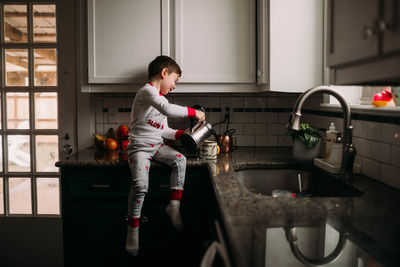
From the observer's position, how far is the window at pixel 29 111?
257 cm

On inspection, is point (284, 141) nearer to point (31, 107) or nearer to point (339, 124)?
point (339, 124)

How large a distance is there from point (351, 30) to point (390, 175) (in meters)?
0.70

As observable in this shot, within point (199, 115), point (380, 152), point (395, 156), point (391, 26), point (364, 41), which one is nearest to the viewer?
point (391, 26)

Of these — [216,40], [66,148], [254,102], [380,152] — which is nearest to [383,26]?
[380,152]

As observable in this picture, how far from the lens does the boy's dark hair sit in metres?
2.04

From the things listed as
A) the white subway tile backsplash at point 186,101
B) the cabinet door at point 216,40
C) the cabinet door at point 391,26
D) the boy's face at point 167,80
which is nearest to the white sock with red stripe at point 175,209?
the boy's face at point 167,80

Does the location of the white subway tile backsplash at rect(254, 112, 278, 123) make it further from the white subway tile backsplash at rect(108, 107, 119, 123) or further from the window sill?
the white subway tile backsplash at rect(108, 107, 119, 123)

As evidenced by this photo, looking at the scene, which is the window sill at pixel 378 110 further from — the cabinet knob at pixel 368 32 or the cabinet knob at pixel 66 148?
the cabinet knob at pixel 66 148

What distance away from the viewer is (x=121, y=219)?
2.01 meters

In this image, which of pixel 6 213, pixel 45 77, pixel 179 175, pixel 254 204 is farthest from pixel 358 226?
pixel 6 213

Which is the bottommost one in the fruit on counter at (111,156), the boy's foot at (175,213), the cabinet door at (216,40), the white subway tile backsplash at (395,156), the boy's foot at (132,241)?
the boy's foot at (132,241)

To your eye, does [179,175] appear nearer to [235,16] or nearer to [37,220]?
[235,16]

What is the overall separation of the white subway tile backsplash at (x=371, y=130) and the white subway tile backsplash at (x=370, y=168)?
0.34 ft

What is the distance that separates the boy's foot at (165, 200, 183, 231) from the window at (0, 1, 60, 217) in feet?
3.84
